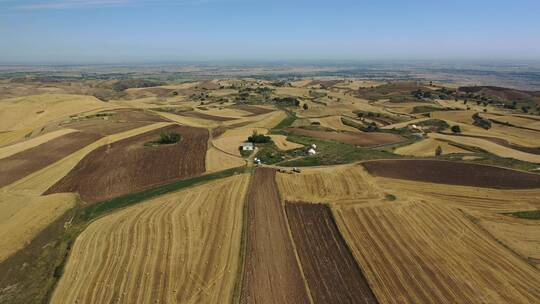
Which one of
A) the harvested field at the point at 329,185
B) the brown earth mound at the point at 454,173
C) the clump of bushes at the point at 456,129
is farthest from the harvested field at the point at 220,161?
the clump of bushes at the point at 456,129

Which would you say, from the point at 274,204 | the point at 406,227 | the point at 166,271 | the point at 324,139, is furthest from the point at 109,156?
the point at 406,227

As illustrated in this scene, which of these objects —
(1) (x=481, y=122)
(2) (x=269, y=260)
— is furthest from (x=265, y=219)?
(1) (x=481, y=122)

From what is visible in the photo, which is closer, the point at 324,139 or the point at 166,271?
the point at 166,271

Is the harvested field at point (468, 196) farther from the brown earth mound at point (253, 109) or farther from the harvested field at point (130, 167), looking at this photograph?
the brown earth mound at point (253, 109)

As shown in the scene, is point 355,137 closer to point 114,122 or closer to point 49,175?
point 49,175

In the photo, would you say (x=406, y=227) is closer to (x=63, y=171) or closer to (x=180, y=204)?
(x=180, y=204)
